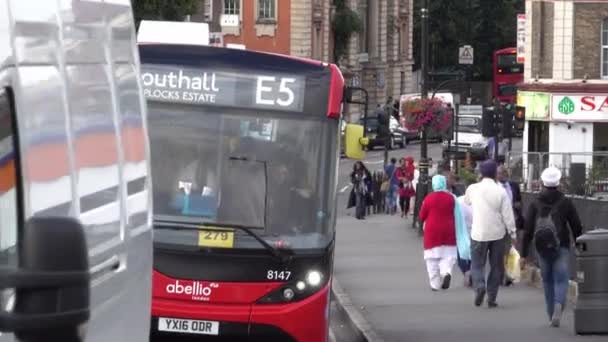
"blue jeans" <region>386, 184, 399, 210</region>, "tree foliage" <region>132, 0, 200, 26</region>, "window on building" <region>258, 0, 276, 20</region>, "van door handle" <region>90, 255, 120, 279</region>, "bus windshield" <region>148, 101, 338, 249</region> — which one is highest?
"window on building" <region>258, 0, 276, 20</region>

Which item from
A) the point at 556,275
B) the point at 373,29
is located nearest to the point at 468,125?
the point at 373,29

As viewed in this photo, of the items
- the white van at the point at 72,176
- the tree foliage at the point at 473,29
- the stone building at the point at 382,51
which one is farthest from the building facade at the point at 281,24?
the white van at the point at 72,176

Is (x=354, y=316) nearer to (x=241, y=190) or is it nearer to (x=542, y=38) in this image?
(x=241, y=190)

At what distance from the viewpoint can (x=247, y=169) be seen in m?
12.9

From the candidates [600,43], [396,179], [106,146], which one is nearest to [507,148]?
[396,179]

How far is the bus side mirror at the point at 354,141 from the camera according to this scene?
14791 millimetres

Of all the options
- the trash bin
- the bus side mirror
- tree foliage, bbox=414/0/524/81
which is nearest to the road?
the trash bin

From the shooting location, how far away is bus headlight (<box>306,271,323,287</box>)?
12758mm

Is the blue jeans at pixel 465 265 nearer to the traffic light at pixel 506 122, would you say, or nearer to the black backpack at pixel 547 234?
the black backpack at pixel 547 234

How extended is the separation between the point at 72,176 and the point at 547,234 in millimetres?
11003

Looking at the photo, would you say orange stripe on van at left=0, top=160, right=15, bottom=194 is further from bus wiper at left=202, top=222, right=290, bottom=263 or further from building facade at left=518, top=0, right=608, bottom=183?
building facade at left=518, top=0, right=608, bottom=183

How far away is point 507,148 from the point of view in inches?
1639

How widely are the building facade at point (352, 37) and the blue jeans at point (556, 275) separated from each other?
48.4 metres

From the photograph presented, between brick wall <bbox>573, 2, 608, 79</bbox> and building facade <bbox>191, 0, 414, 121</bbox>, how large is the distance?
18.8 m
